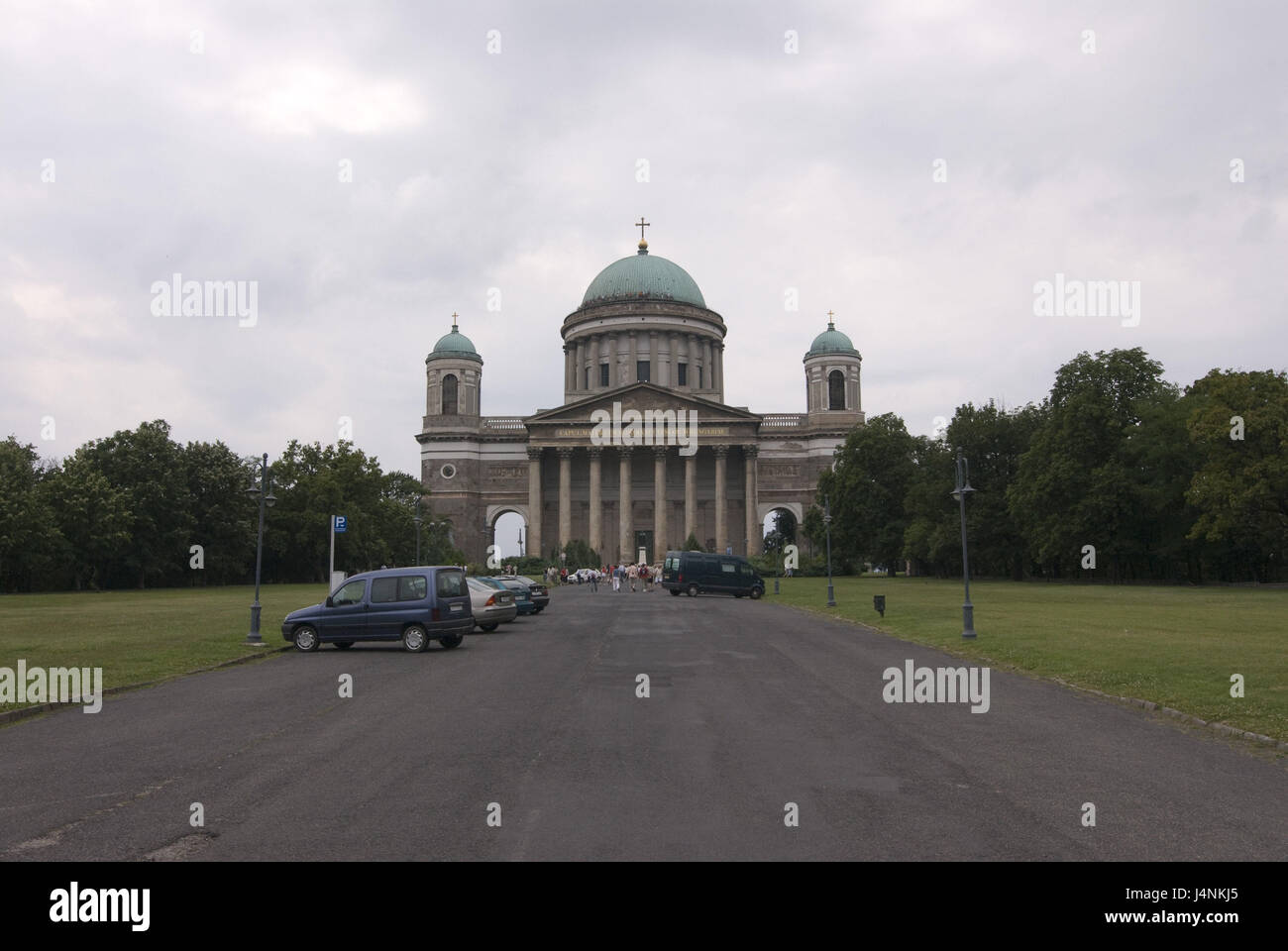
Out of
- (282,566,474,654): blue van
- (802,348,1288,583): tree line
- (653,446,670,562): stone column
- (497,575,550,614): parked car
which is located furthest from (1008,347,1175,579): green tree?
(282,566,474,654): blue van

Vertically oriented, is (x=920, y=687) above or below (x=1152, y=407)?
below

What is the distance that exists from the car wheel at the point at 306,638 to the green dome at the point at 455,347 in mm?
86620

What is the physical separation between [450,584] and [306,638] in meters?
3.46

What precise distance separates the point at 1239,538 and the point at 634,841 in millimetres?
53578

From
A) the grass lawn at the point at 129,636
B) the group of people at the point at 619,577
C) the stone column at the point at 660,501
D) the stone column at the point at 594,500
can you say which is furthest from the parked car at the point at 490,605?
the stone column at the point at 660,501

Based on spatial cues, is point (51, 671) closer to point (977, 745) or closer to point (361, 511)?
point (977, 745)

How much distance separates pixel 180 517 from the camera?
65.1m

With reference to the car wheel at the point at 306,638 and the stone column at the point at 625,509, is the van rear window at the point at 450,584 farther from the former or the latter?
the stone column at the point at 625,509

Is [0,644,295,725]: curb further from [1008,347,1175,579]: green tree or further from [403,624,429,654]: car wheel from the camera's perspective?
[1008,347,1175,579]: green tree

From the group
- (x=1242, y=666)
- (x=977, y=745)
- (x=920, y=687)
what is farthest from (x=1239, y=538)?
(x=977, y=745)

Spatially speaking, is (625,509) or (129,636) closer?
(129,636)

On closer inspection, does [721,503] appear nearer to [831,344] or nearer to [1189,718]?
[831,344]

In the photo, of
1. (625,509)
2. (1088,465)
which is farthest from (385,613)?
(625,509)
